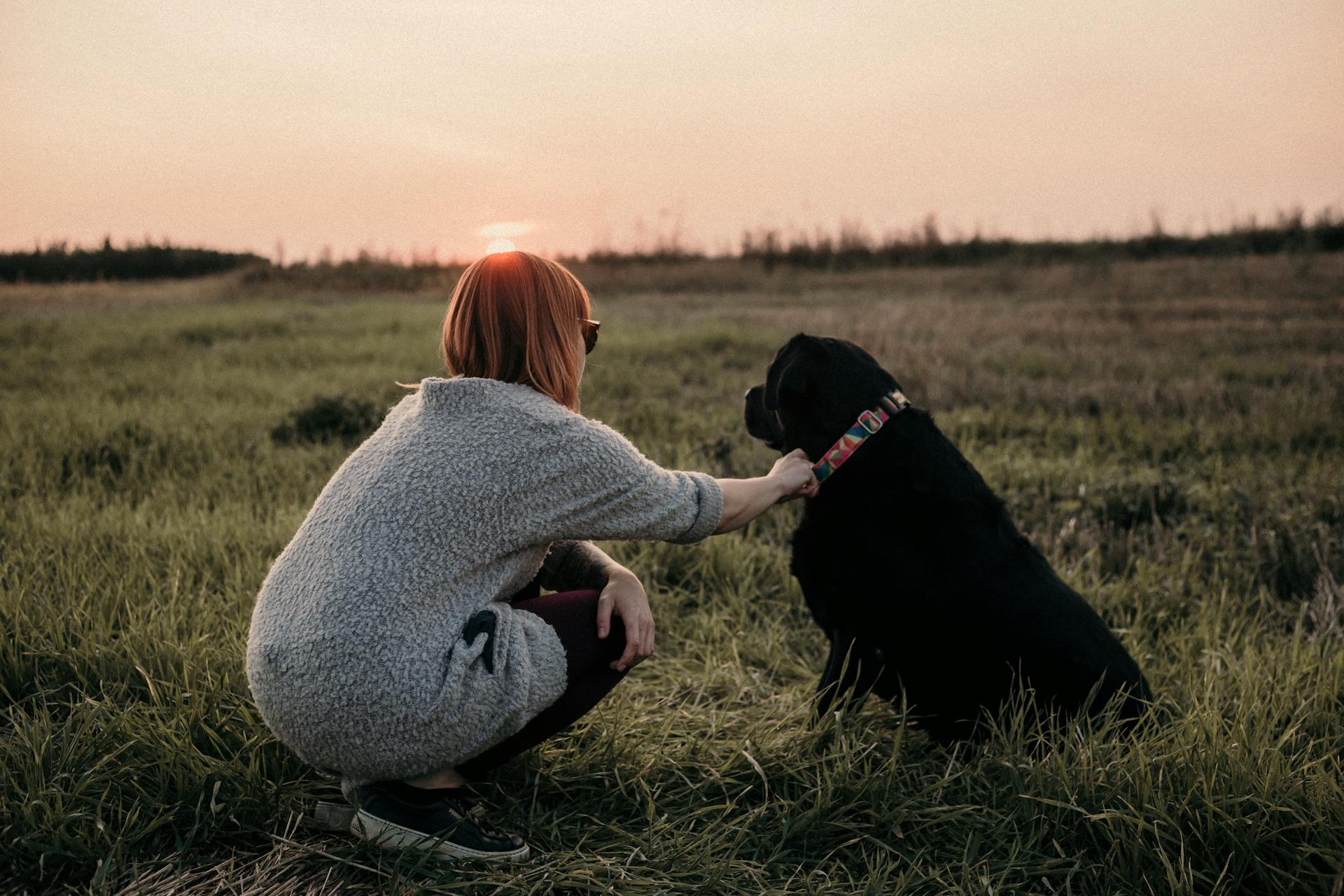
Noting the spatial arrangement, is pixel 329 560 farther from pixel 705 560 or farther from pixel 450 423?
pixel 705 560

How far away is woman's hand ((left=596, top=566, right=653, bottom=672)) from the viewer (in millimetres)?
1909

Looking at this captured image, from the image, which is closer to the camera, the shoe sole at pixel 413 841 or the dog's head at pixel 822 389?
the shoe sole at pixel 413 841

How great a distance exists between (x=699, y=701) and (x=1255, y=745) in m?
1.45

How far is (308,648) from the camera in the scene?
157cm

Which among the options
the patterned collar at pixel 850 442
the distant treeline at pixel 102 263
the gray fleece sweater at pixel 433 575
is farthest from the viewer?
the distant treeline at pixel 102 263

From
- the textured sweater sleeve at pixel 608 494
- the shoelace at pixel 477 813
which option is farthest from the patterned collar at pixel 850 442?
the shoelace at pixel 477 813

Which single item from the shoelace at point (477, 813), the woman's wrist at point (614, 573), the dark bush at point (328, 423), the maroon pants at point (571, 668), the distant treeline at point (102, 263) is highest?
the distant treeline at point (102, 263)

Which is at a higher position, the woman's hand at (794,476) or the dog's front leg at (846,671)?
the woman's hand at (794,476)

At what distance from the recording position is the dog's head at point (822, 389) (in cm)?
238

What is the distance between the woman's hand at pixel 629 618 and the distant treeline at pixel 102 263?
6.97 m

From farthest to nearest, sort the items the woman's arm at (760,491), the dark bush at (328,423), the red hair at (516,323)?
the dark bush at (328,423)
the woman's arm at (760,491)
the red hair at (516,323)

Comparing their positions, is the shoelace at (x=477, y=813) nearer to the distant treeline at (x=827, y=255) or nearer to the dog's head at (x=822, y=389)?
the dog's head at (x=822, y=389)

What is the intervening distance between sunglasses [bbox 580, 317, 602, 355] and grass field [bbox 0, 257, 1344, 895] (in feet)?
3.31

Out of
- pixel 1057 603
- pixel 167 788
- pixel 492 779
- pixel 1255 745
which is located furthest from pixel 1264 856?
pixel 167 788
